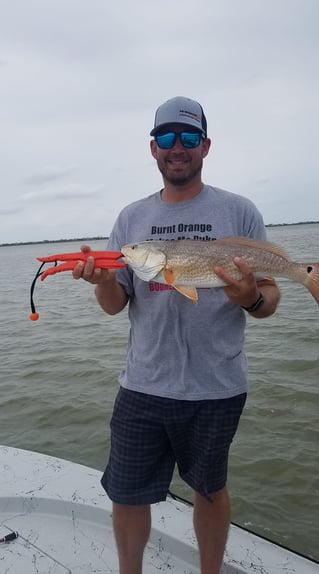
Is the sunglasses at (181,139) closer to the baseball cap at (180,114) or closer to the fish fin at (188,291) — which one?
the baseball cap at (180,114)

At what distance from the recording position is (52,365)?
33.4 feet

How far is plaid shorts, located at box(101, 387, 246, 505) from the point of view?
2.72 metres

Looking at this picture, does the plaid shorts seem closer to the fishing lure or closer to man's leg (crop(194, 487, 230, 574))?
man's leg (crop(194, 487, 230, 574))

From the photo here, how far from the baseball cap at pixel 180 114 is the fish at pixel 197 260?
702 millimetres

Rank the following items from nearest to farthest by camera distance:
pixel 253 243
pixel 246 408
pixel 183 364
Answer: pixel 183 364 → pixel 253 243 → pixel 246 408

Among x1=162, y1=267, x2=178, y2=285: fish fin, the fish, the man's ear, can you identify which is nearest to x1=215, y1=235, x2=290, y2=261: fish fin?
the fish

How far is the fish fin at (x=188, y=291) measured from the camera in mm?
2682

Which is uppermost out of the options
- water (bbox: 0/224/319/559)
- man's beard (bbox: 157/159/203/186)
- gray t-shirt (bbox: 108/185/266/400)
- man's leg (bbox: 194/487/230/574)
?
man's beard (bbox: 157/159/203/186)

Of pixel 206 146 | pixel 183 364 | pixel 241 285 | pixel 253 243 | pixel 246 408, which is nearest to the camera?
pixel 241 285

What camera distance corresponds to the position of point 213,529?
113 inches

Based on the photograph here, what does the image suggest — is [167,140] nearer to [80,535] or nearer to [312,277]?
[312,277]

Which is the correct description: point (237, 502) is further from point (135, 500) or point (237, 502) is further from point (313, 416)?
point (135, 500)

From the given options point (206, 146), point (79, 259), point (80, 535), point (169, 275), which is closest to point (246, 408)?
point (80, 535)

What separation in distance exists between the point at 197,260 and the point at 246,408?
16.3 feet
